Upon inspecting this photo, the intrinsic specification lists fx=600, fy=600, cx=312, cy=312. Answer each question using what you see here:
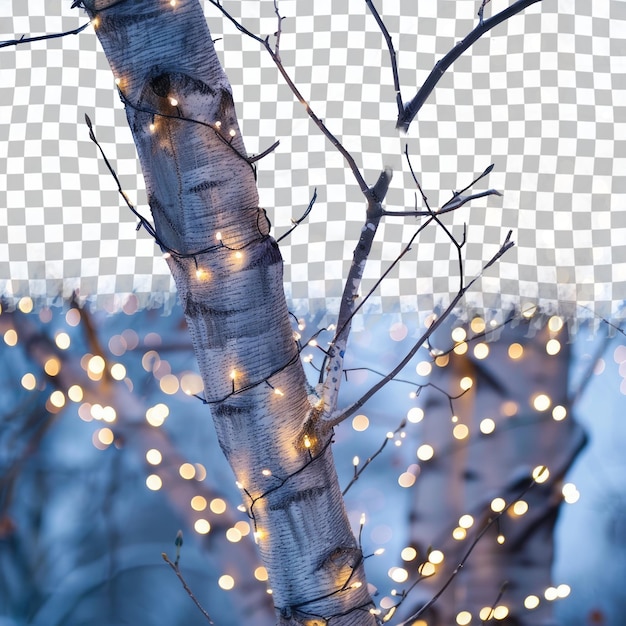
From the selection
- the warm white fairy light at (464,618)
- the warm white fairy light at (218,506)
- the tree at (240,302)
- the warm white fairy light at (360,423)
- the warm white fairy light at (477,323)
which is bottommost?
the warm white fairy light at (464,618)

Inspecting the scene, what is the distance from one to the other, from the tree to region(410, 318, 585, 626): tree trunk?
2.37 feet

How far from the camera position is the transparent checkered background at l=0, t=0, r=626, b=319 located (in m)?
1.30

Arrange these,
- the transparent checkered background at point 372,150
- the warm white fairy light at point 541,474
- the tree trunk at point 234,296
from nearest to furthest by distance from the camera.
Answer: the tree trunk at point 234,296, the transparent checkered background at point 372,150, the warm white fairy light at point 541,474

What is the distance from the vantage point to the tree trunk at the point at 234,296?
0.60m

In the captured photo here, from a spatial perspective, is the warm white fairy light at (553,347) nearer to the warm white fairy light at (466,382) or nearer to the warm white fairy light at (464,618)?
the warm white fairy light at (466,382)

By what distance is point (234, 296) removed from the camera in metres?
0.65

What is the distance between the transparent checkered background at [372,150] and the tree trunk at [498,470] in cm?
15

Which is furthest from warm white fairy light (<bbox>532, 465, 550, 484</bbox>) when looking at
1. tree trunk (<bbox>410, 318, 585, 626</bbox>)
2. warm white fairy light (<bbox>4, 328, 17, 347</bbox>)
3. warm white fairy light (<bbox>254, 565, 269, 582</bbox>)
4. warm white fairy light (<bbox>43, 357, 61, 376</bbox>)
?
warm white fairy light (<bbox>4, 328, 17, 347</bbox>)

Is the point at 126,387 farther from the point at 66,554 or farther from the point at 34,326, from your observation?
the point at 66,554

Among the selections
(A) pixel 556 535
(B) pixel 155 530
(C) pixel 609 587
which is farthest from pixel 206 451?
(C) pixel 609 587

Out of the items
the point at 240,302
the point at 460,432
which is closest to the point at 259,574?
the point at 460,432

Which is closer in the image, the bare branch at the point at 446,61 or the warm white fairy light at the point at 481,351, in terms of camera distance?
the bare branch at the point at 446,61

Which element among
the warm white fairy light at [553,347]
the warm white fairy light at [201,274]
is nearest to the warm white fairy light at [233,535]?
the warm white fairy light at [553,347]

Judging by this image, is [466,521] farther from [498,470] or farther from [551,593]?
[551,593]
